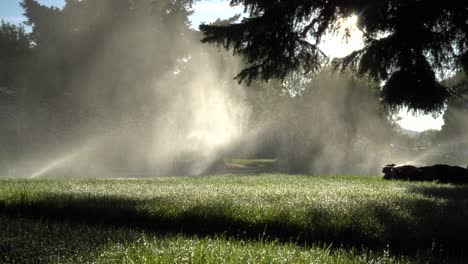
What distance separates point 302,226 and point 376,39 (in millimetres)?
10650

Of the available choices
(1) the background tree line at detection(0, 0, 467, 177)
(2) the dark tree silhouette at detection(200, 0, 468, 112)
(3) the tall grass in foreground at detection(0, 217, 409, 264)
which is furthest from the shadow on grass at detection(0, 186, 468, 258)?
(1) the background tree line at detection(0, 0, 467, 177)

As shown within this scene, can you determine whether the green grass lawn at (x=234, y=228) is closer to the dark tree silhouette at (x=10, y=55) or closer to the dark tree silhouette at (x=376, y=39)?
the dark tree silhouette at (x=376, y=39)

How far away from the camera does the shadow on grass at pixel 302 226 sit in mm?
5016

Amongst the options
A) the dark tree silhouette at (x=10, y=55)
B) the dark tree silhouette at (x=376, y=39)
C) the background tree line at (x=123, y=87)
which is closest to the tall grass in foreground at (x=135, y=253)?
the dark tree silhouette at (x=376, y=39)

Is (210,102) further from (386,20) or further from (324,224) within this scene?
(324,224)

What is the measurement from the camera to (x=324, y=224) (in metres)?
5.19

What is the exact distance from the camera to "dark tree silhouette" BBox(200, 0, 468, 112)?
11.2 meters

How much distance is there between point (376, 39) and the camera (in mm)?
14070

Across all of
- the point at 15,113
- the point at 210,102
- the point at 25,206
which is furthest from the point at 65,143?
the point at 25,206

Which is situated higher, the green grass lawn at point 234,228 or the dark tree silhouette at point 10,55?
the dark tree silhouette at point 10,55

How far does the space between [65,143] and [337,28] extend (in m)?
30.4

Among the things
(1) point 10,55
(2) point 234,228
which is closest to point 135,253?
(2) point 234,228

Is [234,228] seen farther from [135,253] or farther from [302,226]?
[135,253]

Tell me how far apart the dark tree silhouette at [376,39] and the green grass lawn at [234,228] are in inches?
204
